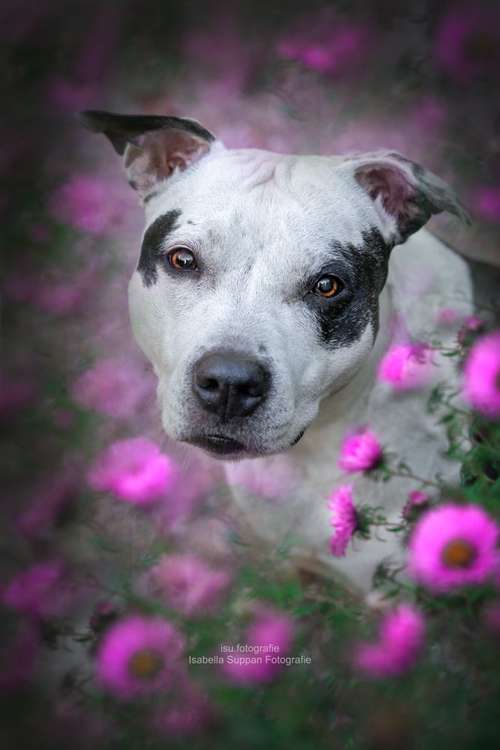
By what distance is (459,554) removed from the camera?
181 centimetres

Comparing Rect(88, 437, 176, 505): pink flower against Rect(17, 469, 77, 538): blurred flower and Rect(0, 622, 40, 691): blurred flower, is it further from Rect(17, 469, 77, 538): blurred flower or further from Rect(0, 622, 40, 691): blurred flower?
Rect(0, 622, 40, 691): blurred flower

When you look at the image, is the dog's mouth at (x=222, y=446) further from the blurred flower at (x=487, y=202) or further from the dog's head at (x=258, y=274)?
the blurred flower at (x=487, y=202)

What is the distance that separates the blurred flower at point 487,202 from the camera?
3.98m

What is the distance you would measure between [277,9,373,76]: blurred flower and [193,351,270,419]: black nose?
2.45 meters

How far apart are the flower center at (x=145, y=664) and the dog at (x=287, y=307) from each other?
0.69 metres

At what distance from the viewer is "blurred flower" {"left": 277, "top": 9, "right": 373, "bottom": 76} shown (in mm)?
4094

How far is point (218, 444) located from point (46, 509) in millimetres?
941

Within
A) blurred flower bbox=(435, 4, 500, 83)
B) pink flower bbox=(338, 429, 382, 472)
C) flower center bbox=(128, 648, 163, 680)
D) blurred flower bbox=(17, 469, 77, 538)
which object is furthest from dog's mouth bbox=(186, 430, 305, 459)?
blurred flower bbox=(435, 4, 500, 83)

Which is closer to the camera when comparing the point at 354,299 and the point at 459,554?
the point at 459,554

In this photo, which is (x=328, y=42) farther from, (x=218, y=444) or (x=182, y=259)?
(x=218, y=444)

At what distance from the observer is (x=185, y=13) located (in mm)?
4191

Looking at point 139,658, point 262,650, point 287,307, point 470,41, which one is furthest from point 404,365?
point 470,41

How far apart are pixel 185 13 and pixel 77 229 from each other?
4.25 ft

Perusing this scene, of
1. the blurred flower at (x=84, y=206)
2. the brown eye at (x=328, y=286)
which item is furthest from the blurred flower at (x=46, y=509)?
the blurred flower at (x=84, y=206)
